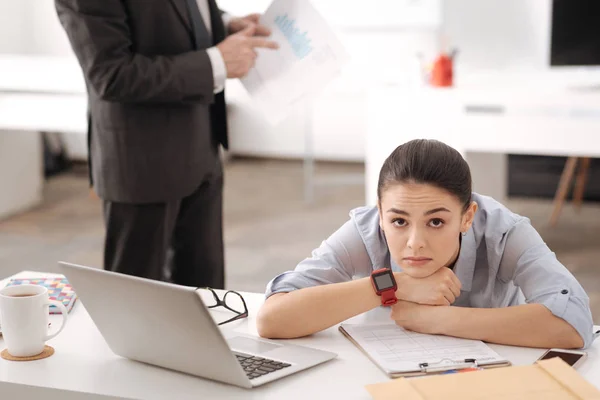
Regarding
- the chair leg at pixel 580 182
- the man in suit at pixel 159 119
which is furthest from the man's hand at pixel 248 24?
the chair leg at pixel 580 182

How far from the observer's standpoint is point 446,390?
1247mm

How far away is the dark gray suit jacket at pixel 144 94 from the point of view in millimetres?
2242

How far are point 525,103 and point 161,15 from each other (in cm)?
222

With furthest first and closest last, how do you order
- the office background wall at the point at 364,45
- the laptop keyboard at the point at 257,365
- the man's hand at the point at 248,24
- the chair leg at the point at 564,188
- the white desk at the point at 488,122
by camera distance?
the office background wall at the point at 364,45, the chair leg at the point at 564,188, the white desk at the point at 488,122, the man's hand at the point at 248,24, the laptop keyboard at the point at 257,365

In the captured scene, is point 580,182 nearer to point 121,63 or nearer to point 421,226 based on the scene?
point 121,63

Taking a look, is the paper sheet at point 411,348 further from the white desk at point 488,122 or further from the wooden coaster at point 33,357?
the white desk at point 488,122

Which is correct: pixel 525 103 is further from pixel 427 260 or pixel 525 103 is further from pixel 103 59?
pixel 427 260

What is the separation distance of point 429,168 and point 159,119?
1051mm

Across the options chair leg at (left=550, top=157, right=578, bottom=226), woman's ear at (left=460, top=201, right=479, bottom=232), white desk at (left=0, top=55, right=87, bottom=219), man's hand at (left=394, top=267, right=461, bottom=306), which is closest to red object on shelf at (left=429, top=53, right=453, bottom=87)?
chair leg at (left=550, top=157, right=578, bottom=226)

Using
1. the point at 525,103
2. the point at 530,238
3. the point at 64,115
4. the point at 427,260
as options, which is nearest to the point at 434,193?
the point at 427,260

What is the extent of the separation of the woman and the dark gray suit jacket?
82 centimetres

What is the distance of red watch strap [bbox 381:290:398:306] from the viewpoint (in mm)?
1549

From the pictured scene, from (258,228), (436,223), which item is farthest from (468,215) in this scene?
(258,228)

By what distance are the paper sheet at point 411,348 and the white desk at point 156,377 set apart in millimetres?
24
